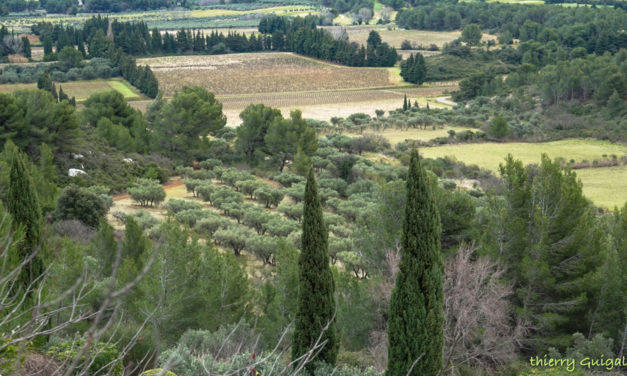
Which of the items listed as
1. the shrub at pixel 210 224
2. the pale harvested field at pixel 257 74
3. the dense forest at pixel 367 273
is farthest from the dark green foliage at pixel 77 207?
the pale harvested field at pixel 257 74

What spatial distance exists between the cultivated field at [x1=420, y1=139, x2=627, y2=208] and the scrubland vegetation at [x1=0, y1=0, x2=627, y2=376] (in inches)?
11.9

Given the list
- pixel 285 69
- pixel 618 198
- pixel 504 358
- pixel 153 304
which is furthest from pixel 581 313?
pixel 285 69

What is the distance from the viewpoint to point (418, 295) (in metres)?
10.5

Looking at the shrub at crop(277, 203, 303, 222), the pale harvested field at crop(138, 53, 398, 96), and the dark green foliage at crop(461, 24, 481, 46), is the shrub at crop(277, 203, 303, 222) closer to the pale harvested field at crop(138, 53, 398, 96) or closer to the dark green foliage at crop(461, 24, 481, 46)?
the pale harvested field at crop(138, 53, 398, 96)

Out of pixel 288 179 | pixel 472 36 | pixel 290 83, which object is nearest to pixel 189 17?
pixel 472 36

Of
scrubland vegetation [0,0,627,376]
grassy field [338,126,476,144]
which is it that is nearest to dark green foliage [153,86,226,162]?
scrubland vegetation [0,0,627,376]

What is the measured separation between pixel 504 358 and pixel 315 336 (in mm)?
4438

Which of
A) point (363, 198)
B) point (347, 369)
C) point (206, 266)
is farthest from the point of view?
point (363, 198)

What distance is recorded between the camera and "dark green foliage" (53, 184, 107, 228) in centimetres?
2320

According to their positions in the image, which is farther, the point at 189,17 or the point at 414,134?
the point at 189,17

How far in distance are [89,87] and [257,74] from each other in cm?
2396

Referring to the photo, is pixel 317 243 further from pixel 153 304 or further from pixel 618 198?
pixel 618 198

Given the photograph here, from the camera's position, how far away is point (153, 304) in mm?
13031

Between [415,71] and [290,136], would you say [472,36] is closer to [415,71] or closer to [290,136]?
[415,71]
